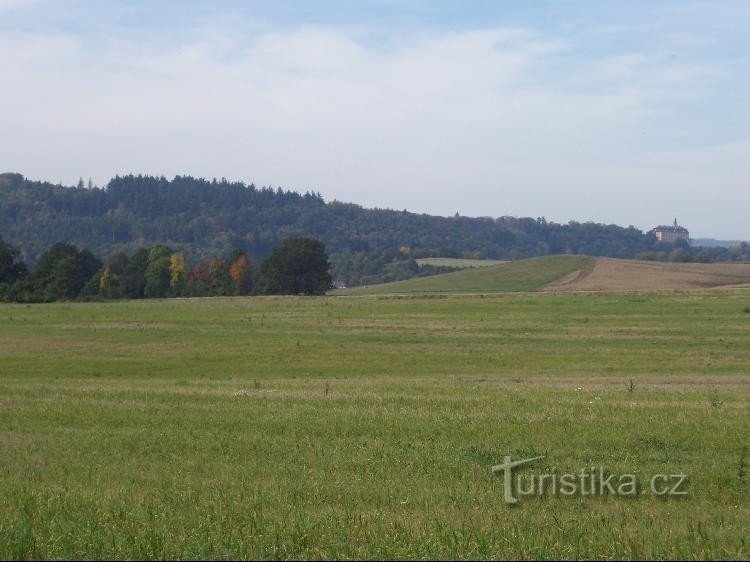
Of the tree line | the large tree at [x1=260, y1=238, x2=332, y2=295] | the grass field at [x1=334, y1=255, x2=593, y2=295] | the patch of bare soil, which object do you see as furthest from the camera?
the tree line

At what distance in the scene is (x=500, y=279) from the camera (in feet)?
343

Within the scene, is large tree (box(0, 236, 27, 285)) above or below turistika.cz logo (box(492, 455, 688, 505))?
above

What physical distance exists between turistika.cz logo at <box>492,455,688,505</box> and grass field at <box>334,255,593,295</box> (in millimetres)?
81382

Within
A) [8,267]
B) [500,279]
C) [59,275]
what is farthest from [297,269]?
[8,267]

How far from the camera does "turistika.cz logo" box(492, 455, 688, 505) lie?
9.98 meters

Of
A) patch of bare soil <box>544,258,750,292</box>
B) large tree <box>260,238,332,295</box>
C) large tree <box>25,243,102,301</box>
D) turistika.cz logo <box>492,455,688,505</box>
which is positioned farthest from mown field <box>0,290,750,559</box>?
large tree <box>25,243,102,301</box>

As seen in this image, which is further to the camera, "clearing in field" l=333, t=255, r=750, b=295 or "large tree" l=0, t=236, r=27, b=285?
"large tree" l=0, t=236, r=27, b=285

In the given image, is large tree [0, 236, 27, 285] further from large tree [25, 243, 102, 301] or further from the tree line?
large tree [25, 243, 102, 301]

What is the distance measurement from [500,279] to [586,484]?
9491 cm

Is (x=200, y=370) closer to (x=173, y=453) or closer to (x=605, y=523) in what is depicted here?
(x=173, y=453)

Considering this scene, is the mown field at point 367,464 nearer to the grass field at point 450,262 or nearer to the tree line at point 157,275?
the tree line at point 157,275

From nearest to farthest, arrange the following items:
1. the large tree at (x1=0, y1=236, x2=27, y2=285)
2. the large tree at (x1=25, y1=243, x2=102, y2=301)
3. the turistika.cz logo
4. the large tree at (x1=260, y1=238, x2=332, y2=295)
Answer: the turistika.cz logo < the large tree at (x1=260, y1=238, x2=332, y2=295) < the large tree at (x1=0, y1=236, x2=27, y2=285) < the large tree at (x1=25, y1=243, x2=102, y2=301)

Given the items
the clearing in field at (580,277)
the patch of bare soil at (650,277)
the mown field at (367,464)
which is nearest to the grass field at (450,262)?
the clearing in field at (580,277)

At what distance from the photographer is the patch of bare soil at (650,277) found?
8300 centimetres
